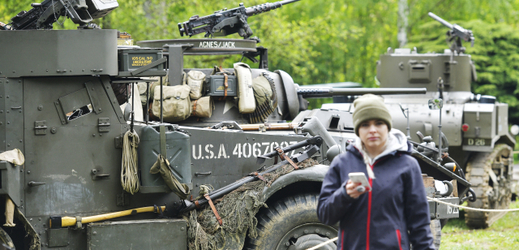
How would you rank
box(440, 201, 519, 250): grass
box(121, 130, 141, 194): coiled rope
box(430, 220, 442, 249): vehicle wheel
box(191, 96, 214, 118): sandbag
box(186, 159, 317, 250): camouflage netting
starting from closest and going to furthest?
box(121, 130, 141, 194): coiled rope < box(186, 159, 317, 250): camouflage netting < box(430, 220, 442, 249): vehicle wheel < box(191, 96, 214, 118): sandbag < box(440, 201, 519, 250): grass

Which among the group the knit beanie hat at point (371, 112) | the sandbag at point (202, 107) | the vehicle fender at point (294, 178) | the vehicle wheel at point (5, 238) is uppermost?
the knit beanie hat at point (371, 112)

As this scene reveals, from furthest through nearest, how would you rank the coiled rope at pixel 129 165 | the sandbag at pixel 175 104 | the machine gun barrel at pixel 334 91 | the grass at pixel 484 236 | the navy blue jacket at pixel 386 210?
the grass at pixel 484 236 < the machine gun barrel at pixel 334 91 < the sandbag at pixel 175 104 < the coiled rope at pixel 129 165 < the navy blue jacket at pixel 386 210

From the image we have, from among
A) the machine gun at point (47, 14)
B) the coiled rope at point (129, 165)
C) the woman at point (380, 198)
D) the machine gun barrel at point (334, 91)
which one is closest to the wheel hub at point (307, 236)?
the coiled rope at point (129, 165)

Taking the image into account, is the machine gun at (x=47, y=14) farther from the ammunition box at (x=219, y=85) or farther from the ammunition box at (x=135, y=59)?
the ammunition box at (x=219, y=85)

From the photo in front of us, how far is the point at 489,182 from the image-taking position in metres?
12.4

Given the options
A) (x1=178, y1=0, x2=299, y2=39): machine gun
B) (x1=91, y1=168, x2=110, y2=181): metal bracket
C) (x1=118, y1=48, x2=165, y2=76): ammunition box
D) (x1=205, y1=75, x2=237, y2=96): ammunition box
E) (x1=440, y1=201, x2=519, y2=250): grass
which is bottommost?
(x1=440, y1=201, x2=519, y2=250): grass

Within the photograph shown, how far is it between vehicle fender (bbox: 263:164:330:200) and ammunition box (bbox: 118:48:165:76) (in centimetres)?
135

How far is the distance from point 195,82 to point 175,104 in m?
0.44

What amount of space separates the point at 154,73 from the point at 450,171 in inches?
149

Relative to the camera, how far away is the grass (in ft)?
30.3

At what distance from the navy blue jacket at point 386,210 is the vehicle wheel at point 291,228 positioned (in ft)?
7.35

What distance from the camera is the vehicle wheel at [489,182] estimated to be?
37.0ft

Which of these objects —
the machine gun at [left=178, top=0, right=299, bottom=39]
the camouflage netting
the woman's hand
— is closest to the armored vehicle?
the machine gun at [left=178, top=0, right=299, bottom=39]

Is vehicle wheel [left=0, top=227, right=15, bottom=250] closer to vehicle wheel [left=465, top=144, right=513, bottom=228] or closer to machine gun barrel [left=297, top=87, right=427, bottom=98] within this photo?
machine gun barrel [left=297, top=87, right=427, bottom=98]
